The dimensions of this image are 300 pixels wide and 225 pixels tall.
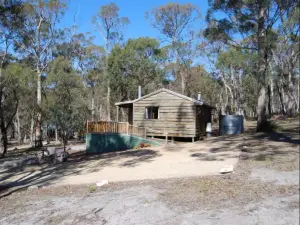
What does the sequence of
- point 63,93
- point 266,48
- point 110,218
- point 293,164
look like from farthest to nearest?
point 63,93
point 266,48
point 293,164
point 110,218

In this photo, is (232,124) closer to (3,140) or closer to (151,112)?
(151,112)

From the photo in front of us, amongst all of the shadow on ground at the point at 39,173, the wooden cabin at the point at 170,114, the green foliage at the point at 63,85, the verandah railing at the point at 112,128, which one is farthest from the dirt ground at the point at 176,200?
the green foliage at the point at 63,85

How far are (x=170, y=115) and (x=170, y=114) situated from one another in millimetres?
66

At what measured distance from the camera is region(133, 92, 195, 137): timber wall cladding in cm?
1895

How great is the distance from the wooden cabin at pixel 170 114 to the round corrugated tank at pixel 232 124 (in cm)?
151

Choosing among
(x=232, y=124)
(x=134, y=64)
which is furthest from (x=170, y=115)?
(x=134, y=64)

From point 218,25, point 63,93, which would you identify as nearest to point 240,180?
point 218,25

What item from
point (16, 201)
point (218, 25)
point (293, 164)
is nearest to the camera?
point (16, 201)

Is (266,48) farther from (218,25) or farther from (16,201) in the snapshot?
(16,201)

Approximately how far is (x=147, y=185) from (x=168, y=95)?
12.8 metres

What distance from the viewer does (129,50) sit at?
3002 cm

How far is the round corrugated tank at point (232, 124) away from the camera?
19.4 metres

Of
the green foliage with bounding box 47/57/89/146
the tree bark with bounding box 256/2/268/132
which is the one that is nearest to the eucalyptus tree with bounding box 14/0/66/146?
the green foliage with bounding box 47/57/89/146

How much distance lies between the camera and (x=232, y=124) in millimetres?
19562
